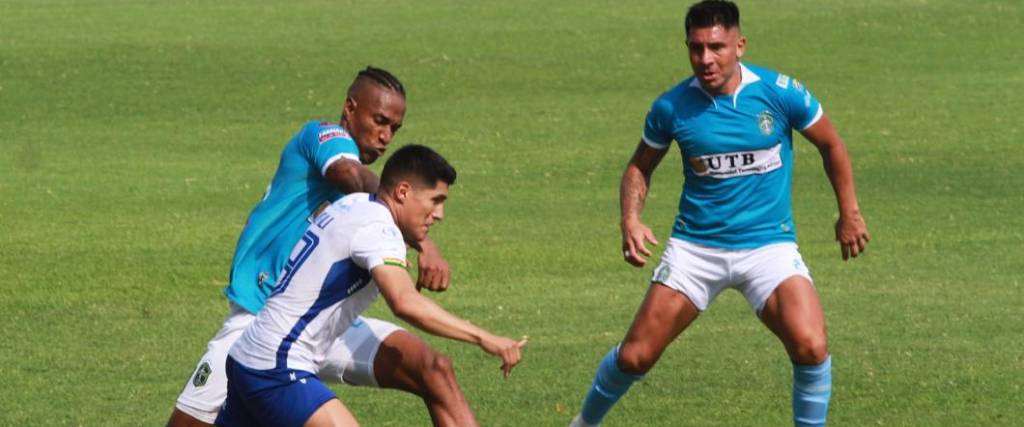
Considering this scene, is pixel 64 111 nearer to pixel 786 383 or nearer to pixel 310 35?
pixel 310 35

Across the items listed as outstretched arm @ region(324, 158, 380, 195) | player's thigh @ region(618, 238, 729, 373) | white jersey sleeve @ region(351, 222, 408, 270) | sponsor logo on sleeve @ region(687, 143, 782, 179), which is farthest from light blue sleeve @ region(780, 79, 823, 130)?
white jersey sleeve @ region(351, 222, 408, 270)

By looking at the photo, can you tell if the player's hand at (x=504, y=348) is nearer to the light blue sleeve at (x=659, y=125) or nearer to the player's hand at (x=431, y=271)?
the player's hand at (x=431, y=271)

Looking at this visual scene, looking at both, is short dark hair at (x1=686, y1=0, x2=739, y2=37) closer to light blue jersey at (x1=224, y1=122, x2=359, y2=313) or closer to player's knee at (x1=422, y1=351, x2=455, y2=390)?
light blue jersey at (x1=224, y1=122, x2=359, y2=313)

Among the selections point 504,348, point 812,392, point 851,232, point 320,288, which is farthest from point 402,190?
point 851,232

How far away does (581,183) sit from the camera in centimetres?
2052

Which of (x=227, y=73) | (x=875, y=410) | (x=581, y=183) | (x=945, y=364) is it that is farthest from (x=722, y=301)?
(x=227, y=73)

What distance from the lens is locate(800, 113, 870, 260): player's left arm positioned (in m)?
9.92

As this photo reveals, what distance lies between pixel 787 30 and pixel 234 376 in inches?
954

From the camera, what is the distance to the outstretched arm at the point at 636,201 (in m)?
9.96

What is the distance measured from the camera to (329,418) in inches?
310

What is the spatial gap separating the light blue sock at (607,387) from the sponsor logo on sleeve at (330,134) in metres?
1.93

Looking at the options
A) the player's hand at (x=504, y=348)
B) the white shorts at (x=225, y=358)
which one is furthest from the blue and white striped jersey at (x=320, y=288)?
the white shorts at (x=225, y=358)

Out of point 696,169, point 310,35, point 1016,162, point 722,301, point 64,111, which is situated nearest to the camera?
point 696,169

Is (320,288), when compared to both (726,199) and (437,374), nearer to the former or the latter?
(437,374)
